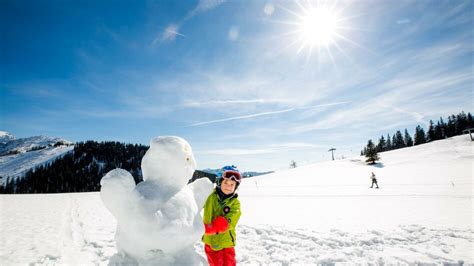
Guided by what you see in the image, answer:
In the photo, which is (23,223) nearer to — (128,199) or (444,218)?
(128,199)

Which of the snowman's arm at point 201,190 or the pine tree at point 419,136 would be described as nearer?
the snowman's arm at point 201,190

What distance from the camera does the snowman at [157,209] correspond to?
7.90 ft

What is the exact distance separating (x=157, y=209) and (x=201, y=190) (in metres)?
0.79

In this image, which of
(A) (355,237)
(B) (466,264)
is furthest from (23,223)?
(B) (466,264)

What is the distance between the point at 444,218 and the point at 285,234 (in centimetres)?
670

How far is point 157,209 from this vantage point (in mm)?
2525

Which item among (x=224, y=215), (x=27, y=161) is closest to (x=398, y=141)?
(x=224, y=215)

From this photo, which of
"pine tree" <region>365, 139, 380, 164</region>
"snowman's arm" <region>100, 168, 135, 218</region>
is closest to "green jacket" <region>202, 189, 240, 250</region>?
"snowman's arm" <region>100, 168, 135, 218</region>

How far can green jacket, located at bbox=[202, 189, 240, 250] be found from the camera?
3133 millimetres

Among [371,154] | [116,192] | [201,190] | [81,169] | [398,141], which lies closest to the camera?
[116,192]

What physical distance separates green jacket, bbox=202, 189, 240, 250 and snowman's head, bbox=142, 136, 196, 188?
1.78 ft

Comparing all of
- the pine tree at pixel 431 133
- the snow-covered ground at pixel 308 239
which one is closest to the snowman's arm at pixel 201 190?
the snow-covered ground at pixel 308 239

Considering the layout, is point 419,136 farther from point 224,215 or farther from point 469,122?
point 224,215

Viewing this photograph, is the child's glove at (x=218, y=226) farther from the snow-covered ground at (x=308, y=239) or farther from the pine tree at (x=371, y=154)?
the pine tree at (x=371, y=154)
